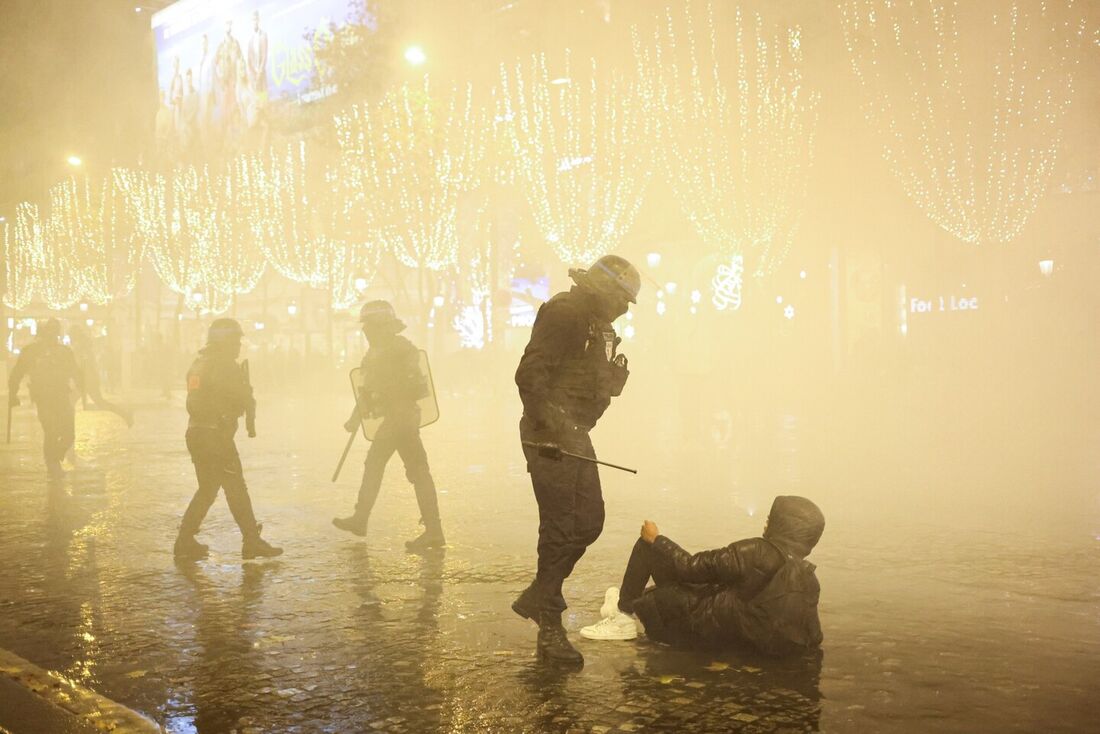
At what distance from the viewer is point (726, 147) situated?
30.5 m

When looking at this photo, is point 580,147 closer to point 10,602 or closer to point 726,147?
point 726,147

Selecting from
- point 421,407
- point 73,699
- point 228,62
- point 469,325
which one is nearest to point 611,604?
point 73,699

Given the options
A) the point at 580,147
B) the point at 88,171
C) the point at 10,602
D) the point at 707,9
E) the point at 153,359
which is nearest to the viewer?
the point at 10,602

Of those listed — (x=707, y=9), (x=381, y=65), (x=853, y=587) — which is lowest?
(x=853, y=587)

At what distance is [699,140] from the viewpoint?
30609 mm

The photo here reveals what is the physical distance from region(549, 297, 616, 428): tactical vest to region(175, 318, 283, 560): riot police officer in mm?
3121

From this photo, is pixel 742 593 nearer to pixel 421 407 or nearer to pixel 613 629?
pixel 613 629

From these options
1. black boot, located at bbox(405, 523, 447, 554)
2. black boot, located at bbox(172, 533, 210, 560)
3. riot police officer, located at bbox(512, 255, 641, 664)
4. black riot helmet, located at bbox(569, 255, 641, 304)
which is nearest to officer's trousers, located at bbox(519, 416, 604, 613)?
riot police officer, located at bbox(512, 255, 641, 664)

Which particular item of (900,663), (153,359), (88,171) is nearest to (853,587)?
(900,663)

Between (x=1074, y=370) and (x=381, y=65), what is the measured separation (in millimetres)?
23247

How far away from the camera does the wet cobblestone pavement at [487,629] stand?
4152mm

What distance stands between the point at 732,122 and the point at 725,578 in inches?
1024

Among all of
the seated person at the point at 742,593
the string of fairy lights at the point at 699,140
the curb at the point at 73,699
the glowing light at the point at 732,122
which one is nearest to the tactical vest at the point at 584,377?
the seated person at the point at 742,593

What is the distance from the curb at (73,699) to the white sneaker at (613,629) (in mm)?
1996
